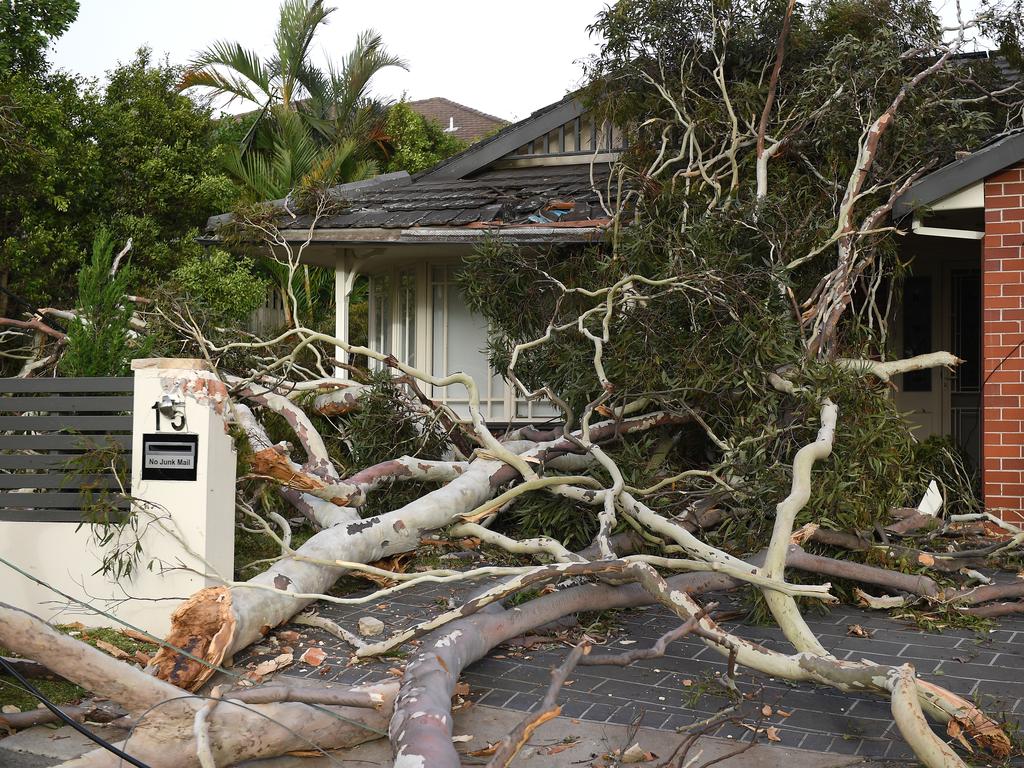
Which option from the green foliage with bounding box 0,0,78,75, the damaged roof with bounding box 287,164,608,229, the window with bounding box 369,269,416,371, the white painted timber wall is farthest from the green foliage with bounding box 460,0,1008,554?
the green foliage with bounding box 0,0,78,75

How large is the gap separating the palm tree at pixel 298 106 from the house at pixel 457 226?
26.6ft

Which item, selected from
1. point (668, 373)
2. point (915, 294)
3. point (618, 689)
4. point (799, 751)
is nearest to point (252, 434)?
point (668, 373)

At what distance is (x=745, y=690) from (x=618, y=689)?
2.03ft

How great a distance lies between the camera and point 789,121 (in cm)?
988

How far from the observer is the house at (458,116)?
3909 cm

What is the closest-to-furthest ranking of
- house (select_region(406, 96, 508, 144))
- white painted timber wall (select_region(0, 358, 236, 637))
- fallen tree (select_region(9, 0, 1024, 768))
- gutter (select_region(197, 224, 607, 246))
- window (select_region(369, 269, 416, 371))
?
fallen tree (select_region(9, 0, 1024, 768)) → white painted timber wall (select_region(0, 358, 236, 637)) → gutter (select_region(197, 224, 607, 246)) → window (select_region(369, 269, 416, 371)) → house (select_region(406, 96, 508, 144))

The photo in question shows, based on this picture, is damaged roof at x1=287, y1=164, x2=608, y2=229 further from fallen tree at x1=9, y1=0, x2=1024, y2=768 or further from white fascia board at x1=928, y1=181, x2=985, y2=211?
white fascia board at x1=928, y1=181, x2=985, y2=211

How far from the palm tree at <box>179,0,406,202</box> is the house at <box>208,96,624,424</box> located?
811 centimetres

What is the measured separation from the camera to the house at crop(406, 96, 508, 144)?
3909cm

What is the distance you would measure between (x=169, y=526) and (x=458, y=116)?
36681 millimetres

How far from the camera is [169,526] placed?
19.2 feet

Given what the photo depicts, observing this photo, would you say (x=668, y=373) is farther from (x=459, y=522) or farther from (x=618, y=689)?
(x=618, y=689)

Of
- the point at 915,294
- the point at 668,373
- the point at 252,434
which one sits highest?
the point at 915,294

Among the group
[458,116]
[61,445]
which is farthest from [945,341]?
[458,116]
